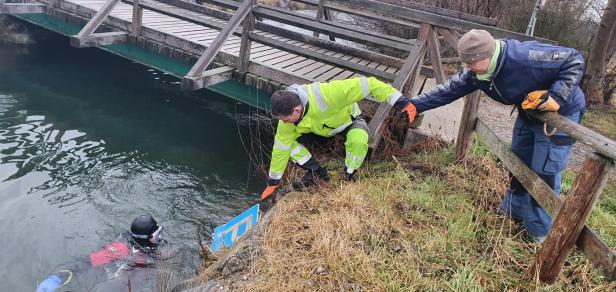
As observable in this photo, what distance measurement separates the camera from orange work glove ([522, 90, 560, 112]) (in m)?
2.75

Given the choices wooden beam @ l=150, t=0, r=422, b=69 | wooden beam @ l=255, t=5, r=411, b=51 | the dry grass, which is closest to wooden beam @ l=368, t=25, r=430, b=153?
wooden beam @ l=255, t=5, r=411, b=51

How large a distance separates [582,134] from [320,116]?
2260 mm

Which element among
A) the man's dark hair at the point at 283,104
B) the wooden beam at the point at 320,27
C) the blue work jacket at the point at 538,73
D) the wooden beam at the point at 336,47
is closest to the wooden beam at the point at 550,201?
the blue work jacket at the point at 538,73

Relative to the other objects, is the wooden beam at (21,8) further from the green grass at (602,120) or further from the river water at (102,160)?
the green grass at (602,120)

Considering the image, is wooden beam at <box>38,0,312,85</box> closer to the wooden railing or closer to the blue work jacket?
the blue work jacket

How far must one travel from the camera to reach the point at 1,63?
32.3 feet

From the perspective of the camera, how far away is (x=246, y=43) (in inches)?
240

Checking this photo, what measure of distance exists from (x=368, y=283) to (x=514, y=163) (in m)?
1.52

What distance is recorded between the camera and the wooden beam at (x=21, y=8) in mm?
7891

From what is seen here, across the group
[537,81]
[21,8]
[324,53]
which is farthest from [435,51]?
[21,8]

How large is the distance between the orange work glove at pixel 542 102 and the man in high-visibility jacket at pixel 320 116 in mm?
1388

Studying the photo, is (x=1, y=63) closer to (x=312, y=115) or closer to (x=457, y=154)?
(x=312, y=115)

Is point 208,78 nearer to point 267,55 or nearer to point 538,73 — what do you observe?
point 267,55

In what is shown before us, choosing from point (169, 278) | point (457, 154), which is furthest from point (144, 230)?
point (457, 154)
